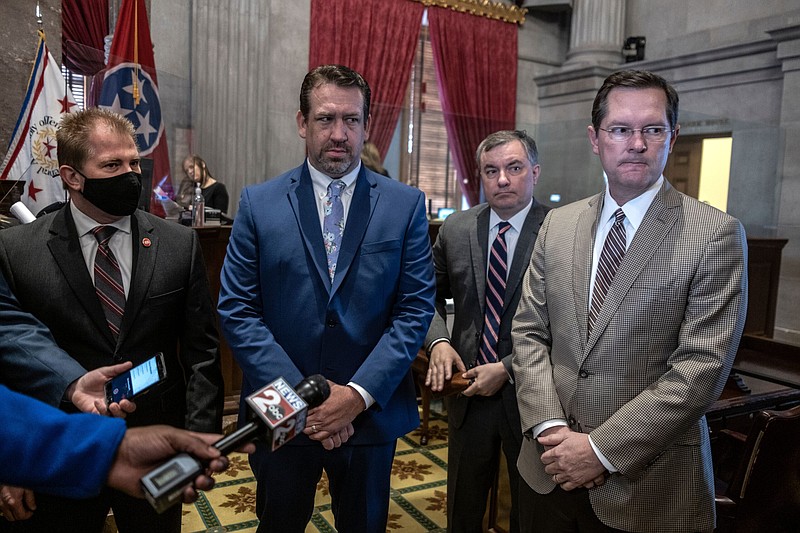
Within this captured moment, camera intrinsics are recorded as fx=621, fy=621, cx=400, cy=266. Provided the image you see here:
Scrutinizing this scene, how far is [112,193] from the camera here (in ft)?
5.94

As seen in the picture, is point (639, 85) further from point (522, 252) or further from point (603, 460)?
point (603, 460)

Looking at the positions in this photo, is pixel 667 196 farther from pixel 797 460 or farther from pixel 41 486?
pixel 41 486

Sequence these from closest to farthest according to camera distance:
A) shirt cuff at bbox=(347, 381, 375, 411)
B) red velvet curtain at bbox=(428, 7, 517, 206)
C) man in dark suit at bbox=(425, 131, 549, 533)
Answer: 1. shirt cuff at bbox=(347, 381, 375, 411)
2. man in dark suit at bbox=(425, 131, 549, 533)
3. red velvet curtain at bbox=(428, 7, 517, 206)

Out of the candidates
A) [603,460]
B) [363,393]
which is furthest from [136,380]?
[603,460]

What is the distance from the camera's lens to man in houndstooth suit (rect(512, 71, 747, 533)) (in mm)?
1439

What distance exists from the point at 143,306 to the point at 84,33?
5.80 metres

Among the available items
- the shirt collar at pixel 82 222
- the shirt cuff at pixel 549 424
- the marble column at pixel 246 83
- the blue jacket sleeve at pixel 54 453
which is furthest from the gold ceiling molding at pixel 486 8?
the blue jacket sleeve at pixel 54 453

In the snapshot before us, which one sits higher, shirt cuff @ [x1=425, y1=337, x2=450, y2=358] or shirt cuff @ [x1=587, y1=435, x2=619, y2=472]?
shirt cuff @ [x1=425, y1=337, x2=450, y2=358]

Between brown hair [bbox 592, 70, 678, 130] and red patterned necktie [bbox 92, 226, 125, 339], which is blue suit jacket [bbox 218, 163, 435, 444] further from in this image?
brown hair [bbox 592, 70, 678, 130]

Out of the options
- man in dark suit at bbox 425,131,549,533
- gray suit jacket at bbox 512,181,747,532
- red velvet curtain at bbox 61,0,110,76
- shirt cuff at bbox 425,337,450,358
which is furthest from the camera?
red velvet curtain at bbox 61,0,110,76

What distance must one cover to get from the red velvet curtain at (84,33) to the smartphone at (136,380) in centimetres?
553

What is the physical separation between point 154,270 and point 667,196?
1.44m

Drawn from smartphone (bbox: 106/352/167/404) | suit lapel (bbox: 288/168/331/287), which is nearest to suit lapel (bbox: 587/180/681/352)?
suit lapel (bbox: 288/168/331/287)

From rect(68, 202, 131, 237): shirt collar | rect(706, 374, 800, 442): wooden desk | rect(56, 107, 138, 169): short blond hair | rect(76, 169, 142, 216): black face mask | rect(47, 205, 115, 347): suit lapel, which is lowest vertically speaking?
rect(706, 374, 800, 442): wooden desk
